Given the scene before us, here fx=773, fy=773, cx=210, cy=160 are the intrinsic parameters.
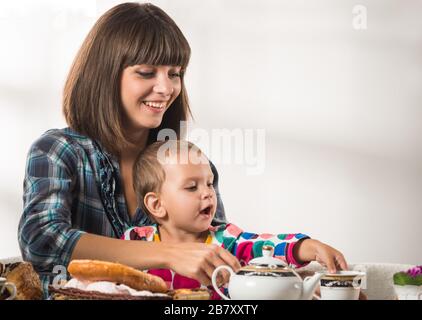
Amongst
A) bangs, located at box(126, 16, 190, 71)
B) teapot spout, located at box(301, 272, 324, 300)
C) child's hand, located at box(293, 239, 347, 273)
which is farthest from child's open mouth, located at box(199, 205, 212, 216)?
teapot spout, located at box(301, 272, 324, 300)

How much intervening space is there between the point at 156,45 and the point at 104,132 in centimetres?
23

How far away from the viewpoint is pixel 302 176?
1.85 m

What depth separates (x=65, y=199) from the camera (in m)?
1.62

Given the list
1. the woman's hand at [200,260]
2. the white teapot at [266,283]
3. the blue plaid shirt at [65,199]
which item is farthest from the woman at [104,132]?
the white teapot at [266,283]

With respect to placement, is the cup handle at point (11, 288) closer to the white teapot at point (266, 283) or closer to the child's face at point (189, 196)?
the white teapot at point (266, 283)

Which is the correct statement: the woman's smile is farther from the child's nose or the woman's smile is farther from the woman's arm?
the woman's arm

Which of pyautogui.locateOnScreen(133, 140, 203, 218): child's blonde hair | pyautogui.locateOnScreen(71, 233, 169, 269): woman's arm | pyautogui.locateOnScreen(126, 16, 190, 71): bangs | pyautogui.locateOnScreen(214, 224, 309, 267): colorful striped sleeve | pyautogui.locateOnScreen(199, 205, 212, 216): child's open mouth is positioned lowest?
pyautogui.locateOnScreen(214, 224, 309, 267): colorful striped sleeve

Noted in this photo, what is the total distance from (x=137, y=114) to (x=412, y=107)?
66 centimetres

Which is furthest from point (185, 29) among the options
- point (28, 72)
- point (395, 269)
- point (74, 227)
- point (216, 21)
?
point (395, 269)

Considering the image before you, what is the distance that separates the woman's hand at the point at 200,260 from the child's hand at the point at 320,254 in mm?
170

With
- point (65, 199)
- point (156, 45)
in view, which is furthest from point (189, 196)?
point (156, 45)

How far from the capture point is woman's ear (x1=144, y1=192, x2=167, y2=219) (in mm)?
1612

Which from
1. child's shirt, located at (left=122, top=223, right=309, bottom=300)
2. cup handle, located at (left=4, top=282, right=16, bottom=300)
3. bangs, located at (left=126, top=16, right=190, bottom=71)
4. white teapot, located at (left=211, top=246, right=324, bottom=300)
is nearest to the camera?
white teapot, located at (left=211, top=246, right=324, bottom=300)

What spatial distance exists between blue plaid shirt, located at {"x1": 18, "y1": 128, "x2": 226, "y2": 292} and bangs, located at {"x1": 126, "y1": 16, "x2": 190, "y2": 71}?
0.22 meters
